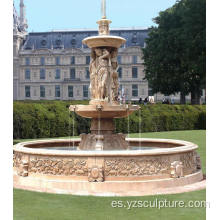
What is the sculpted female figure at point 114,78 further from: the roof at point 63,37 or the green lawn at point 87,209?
the roof at point 63,37

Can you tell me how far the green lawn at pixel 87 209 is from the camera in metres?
6.80

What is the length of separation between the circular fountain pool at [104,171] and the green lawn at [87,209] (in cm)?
52

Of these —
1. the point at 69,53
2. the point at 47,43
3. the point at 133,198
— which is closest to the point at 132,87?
the point at 69,53

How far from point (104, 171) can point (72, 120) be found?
1633 cm

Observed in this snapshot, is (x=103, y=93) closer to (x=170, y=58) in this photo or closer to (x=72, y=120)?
(x=72, y=120)

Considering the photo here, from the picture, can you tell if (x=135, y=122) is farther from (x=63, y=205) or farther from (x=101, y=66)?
(x=63, y=205)

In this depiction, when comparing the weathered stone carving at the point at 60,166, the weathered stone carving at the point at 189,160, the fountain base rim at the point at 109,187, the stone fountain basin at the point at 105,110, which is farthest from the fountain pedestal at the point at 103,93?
the weathered stone carving at the point at 189,160

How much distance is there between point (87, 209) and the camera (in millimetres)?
7199

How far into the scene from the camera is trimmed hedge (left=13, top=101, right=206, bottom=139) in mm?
22812

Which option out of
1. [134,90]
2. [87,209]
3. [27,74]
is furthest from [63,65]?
[87,209]

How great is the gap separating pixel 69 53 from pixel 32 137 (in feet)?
168

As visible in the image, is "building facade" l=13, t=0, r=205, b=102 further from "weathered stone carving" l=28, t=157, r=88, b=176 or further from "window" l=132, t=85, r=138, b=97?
"weathered stone carving" l=28, t=157, r=88, b=176

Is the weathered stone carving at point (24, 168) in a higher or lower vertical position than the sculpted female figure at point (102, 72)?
lower

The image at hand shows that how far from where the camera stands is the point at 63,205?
7.48m
